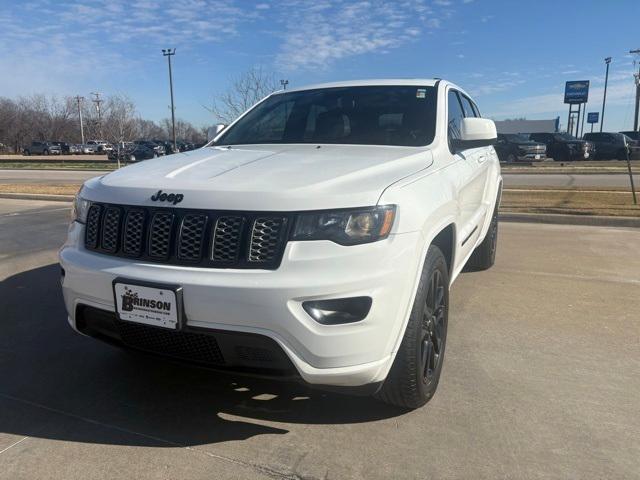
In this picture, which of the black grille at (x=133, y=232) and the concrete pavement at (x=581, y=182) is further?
the concrete pavement at (x=581, y=182)

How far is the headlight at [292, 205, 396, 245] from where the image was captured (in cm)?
224

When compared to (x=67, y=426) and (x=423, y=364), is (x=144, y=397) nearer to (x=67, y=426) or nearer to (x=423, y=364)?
(x=67, y=426)

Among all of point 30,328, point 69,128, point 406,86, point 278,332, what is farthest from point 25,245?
point 69,128

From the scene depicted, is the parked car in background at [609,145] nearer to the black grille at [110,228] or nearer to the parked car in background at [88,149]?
the black grille at [110,228]

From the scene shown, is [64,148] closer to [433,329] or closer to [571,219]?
[571,219]

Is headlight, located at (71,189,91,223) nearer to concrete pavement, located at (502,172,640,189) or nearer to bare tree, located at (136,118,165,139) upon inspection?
concrete pavement, located at (502,172,640,189)

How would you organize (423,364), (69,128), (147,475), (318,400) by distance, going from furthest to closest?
(69,128) → (318,400) → (423,364) → (147,475)

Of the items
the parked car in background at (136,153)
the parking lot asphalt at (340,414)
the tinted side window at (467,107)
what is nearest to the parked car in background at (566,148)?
the parked car in background at (136,153)

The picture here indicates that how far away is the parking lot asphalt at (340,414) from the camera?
2.41 m

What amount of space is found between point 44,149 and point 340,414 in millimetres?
67499

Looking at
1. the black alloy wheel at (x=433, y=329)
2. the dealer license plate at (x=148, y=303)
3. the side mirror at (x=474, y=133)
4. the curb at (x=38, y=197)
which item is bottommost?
the curb at (x=38, y=197)

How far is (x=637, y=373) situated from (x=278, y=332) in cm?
248

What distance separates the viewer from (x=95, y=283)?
256 centimetres

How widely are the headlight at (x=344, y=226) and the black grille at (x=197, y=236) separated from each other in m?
0.09
